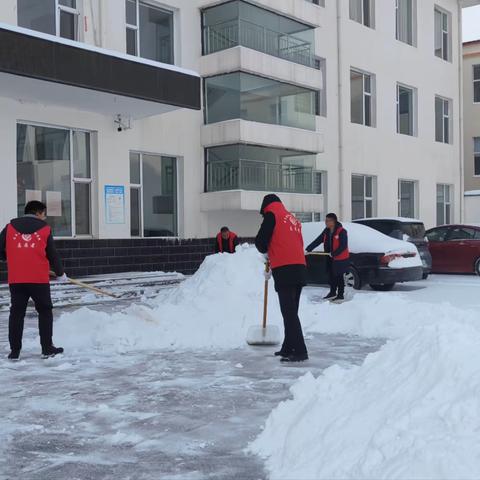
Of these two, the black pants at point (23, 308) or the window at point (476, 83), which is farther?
the window at point (476, 83)

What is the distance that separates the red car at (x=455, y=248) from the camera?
1688cm

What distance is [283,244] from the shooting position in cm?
684

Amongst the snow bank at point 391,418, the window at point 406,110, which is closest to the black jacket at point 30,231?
the snow bank at point 391,418

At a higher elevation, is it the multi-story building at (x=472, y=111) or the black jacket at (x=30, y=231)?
the multi-story building at (x=472, y=111)

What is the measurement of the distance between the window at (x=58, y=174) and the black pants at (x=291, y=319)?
7.86 m

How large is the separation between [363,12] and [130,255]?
1314cm

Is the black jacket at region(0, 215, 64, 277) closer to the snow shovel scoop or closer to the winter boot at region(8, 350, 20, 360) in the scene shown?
the winter boot at region(8, 350, 20, 360)

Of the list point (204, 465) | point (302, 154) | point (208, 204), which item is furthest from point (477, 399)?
point (302, 154)

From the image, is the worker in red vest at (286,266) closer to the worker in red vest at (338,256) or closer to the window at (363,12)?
the worker in red vest at (338,256)

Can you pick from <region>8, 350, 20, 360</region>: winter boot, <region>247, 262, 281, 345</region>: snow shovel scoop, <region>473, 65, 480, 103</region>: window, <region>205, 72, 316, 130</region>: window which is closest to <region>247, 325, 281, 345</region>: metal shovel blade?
<region>247, 262, 281, 345</region>: snow shovel scoop

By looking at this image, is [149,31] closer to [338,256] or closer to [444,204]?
[338,256]

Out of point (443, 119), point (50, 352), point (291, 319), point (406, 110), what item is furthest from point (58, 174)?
point (443, 119)

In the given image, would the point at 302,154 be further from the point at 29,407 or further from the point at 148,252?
the point at 29,407

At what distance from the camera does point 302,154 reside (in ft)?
60.3
